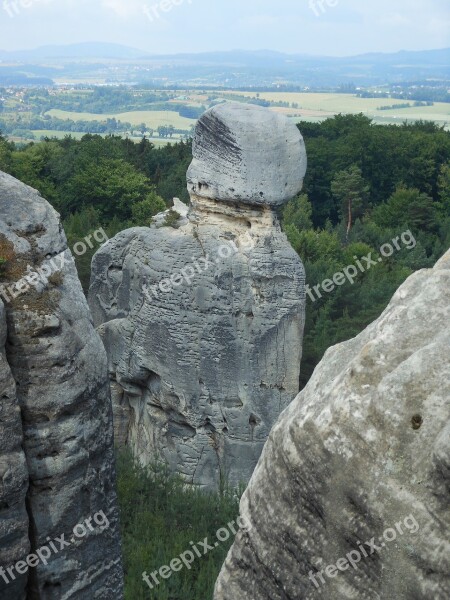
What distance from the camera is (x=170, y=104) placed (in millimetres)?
98812

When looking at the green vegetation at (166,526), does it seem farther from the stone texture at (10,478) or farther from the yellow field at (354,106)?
the yellow field at (354,106)

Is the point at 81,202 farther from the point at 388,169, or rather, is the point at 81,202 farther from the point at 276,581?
the point at 276,581

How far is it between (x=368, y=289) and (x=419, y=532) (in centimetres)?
2037

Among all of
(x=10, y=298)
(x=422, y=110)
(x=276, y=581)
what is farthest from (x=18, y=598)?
(x=422, y=110)

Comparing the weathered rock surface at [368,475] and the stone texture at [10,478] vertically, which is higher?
the weathered rock surface at [368,475]

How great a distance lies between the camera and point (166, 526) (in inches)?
471
